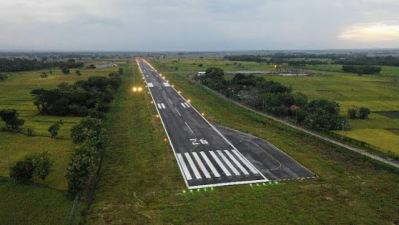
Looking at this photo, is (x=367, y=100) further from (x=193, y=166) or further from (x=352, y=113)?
(x=193, y=166)

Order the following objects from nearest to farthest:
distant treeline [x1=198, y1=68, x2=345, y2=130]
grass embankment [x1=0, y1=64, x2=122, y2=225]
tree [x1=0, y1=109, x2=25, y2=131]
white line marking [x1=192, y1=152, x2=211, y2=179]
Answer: grass embankment [x1=0, y1=64, x2=122, y2=225] < white line marking [x1=192, y1=152, x2=211, y2=179] < tree [x1=0, y1=109, x2=25, y2=131] < distant treeline [x1=198, y1=68, x2=345, y2=130]

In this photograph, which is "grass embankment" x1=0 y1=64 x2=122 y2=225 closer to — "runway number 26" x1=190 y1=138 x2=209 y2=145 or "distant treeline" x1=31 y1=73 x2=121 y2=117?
"distant treeline" x1=31 y1=73 x2=121 y2=117

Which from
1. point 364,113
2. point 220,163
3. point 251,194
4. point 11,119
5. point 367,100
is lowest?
point 251,194

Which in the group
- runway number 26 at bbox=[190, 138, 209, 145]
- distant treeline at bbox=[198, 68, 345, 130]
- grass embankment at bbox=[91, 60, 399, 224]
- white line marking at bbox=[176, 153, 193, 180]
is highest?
distant treeline at bbox=[198, 68, 345, 130]

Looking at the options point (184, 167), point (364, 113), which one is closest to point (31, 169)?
point (184, 167)

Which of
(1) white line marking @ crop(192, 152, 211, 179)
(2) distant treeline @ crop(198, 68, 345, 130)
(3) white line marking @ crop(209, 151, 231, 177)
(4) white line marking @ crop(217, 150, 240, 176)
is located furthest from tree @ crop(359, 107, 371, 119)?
(1) white line marking @ crop(192, 152, 211, 179)

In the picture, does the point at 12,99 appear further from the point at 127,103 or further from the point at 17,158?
the point at 17,158

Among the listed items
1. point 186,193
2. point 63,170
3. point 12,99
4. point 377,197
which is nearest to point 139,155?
point 63,170
